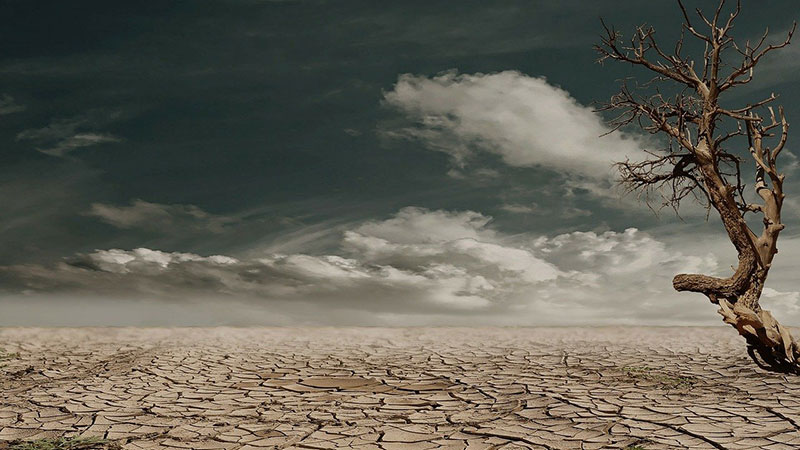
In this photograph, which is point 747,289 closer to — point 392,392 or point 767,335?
point 767,335

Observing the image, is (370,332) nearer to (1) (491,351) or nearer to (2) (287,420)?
(1) (491,351)

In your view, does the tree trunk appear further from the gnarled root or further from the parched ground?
the parched ground

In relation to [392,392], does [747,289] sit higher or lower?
higher

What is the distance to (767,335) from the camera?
221 inches

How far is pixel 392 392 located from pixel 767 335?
3.09 metres

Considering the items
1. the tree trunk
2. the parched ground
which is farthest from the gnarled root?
the parched ground

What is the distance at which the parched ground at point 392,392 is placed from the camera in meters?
3.90

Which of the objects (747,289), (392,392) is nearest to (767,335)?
(747,289)

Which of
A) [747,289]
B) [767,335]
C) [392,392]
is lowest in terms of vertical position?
[392,392]

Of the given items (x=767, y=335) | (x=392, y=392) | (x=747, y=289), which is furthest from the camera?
(x=747, y=289)

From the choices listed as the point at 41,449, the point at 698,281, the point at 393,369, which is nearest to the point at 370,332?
the point at 393,369

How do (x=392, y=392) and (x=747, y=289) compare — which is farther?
(x=747, y=289)

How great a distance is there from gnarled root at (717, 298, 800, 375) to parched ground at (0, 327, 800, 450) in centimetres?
16

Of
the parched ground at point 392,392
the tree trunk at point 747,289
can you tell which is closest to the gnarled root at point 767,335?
the tree trunk at point 747,289
